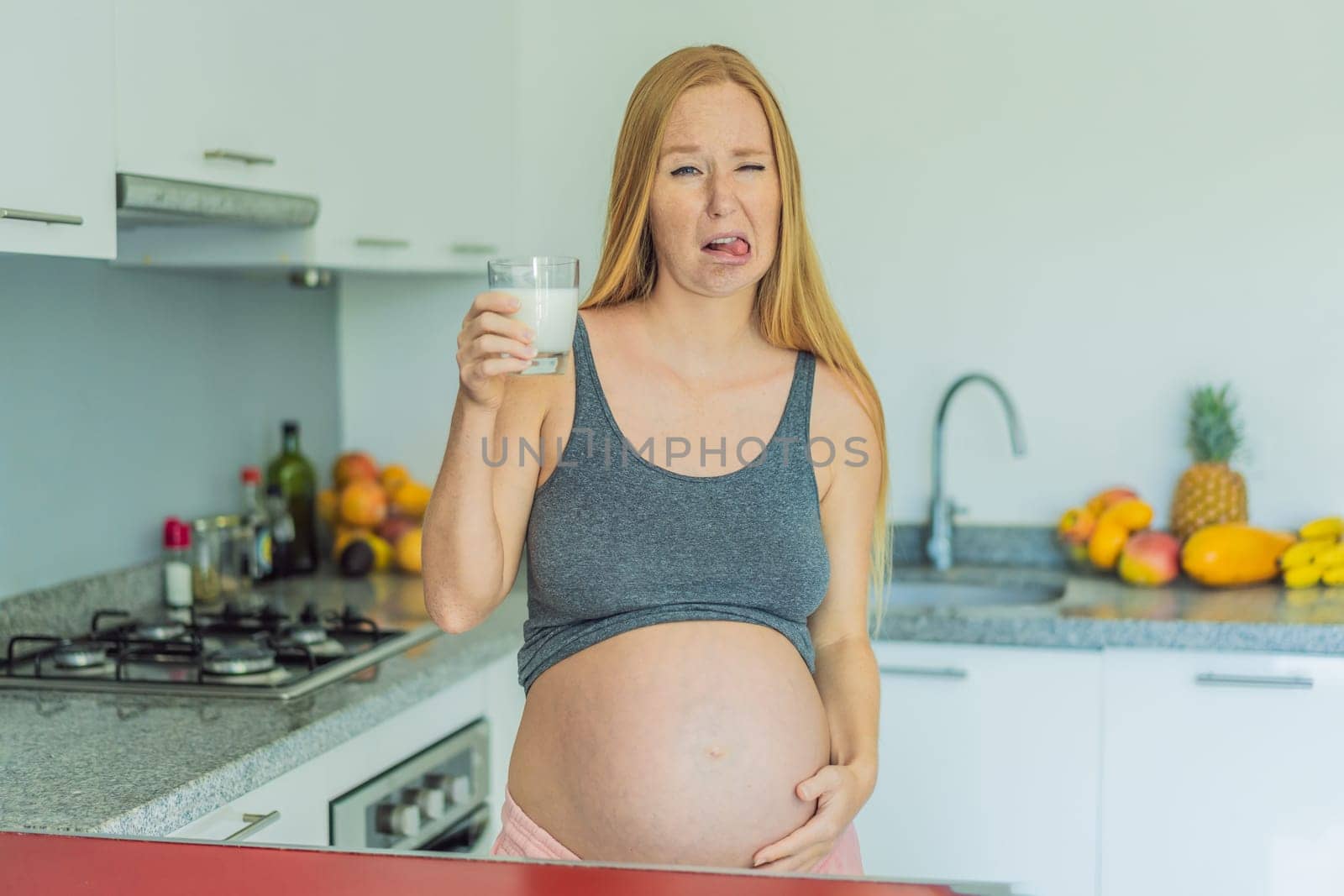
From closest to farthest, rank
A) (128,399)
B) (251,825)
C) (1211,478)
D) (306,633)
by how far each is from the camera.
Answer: (251,825) → (306,633) → (128,399) → (1211,478)

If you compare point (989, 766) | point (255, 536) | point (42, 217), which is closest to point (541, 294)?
point (42, 217)

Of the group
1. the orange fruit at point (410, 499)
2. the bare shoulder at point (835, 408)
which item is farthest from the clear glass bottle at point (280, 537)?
the bare shoulder at point (835, 408)

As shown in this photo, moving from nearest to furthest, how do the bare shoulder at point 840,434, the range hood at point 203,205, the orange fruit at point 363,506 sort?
the bare shoulder at point 840,434 → the range hood at point 203,205 → the orange fruit at point 363,506

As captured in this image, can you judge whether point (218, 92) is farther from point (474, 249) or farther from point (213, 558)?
point (213, 558)

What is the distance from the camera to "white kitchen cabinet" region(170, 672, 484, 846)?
1.63 metres

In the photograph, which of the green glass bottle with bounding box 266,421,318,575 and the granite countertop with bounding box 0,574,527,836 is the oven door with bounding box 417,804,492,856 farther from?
the green glass bottle with bounding box 266,421,318,575

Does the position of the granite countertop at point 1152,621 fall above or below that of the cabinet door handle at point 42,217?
below

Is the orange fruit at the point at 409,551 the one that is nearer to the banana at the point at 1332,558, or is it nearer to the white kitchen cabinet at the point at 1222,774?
the white kitchen cabinet at the point at 1222,774

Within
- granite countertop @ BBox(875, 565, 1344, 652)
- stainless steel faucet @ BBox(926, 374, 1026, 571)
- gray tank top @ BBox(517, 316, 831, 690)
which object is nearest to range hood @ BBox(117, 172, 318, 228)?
gray tank top @ BBox(517, 316, 831, 690)

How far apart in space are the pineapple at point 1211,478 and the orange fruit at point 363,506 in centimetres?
166

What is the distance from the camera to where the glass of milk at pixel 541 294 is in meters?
1.22

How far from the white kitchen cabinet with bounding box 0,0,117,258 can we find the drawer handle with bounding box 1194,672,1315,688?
1.78 meters

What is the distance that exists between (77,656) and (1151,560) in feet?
6.12

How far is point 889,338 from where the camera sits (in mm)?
2953
